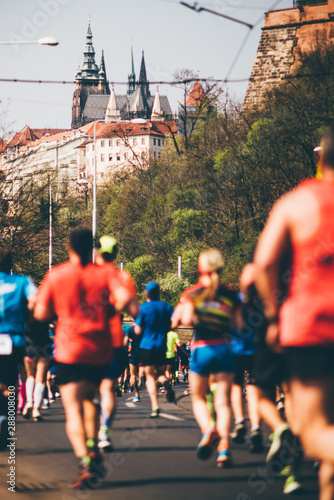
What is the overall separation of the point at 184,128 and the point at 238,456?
5938cm

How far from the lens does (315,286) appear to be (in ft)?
12.6

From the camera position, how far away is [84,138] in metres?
178

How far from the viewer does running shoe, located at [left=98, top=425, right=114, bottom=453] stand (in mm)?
8312

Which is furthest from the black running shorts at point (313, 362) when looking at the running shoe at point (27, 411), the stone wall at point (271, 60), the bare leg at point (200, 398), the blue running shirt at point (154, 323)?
the stone wall at point (271, 60)

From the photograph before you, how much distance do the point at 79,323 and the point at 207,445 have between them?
171cm

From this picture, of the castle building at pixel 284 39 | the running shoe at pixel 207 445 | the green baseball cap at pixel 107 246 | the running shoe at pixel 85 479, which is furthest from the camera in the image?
the castle building at pixel 284 39

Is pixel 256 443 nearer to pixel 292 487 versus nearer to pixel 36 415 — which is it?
pixel 292 487

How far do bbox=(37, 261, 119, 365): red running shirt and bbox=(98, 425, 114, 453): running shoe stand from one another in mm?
2063

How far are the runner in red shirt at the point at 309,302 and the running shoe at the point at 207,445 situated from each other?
135 inches

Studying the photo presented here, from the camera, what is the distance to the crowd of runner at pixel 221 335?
3824mm

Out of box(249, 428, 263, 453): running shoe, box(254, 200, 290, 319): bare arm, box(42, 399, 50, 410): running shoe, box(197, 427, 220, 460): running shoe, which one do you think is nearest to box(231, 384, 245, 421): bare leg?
box(249, 428, 263, 453): running shoe

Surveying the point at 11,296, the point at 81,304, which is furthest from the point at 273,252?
the point at 11,296

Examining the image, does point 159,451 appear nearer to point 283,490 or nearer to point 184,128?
point 283,490

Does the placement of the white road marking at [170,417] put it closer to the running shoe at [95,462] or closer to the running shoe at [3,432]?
the running shoe at [3,432]
